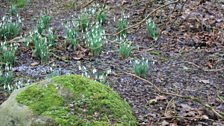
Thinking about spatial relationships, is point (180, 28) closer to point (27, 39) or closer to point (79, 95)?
point (27, 39)

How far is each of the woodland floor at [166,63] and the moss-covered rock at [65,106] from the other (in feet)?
1.62

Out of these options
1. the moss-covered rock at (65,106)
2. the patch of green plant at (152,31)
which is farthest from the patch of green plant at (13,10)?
the moss-covered rock at (65,106)

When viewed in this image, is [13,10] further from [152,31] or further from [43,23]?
[152,31]

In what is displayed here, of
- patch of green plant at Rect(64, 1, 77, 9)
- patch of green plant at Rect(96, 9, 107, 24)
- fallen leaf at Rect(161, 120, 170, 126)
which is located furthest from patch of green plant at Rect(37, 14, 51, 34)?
fallen leaf at Rect(161, 120, 170, 126)

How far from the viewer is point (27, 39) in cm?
609

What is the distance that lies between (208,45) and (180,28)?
85cm

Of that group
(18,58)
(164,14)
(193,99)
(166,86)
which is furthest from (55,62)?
(164,14)

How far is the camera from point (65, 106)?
10.8 ft

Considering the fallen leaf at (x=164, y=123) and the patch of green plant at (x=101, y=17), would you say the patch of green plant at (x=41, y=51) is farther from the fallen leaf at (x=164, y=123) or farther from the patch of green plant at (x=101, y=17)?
the fallen leaf at (x=164, y=123)

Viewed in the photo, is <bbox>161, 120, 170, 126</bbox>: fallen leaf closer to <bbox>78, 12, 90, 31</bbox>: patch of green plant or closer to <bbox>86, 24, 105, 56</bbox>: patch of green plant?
<bbox>86, 24, 105, 56</bbox>: patch of green plant

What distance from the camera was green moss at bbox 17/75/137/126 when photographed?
321 cm

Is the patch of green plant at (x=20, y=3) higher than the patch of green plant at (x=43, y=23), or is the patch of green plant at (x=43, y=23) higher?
the patch of green plant at (x=20, y=3)

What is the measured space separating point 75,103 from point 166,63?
2.45 meters

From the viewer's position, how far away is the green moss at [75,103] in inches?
126
